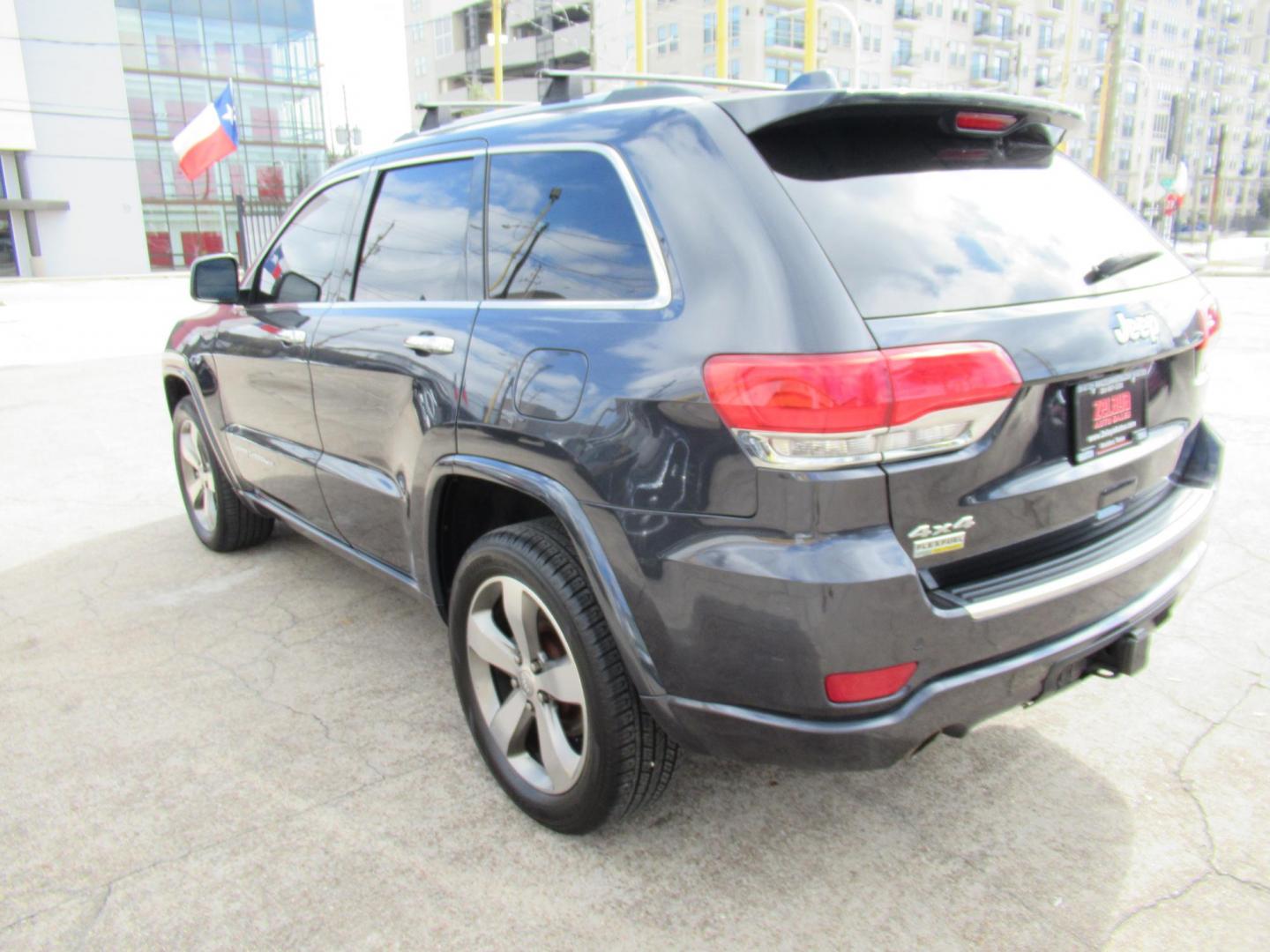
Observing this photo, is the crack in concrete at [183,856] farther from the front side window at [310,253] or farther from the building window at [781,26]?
the building window at [781,26]

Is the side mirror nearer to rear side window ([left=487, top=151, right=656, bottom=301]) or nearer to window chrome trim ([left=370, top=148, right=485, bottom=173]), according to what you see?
window chrome trim ([left=370, top=148, right=485, bottom=173])

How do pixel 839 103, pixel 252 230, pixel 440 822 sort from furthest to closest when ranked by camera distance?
1. pixel 252 230
2. pixel 440 822
3. pixel 839 103

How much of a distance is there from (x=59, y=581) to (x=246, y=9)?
50.5m

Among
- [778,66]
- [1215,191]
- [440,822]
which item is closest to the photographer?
[440,822]

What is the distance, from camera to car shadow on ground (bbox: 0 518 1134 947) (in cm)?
225

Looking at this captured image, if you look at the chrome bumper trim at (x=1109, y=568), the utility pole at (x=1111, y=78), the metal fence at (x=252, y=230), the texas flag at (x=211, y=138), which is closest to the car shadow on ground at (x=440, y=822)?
the chrome bumper trim at (x=1109, y=568)

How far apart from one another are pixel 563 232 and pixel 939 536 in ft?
3.86

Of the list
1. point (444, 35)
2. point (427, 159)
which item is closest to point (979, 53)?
point (444, 35)

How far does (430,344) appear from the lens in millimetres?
2658

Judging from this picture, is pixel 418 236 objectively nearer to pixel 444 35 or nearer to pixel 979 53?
pixel 444 35

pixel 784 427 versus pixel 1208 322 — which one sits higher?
pixel 1208 322

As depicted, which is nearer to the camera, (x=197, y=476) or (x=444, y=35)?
(x=197, y=476)

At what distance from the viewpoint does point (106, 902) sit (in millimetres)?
2295

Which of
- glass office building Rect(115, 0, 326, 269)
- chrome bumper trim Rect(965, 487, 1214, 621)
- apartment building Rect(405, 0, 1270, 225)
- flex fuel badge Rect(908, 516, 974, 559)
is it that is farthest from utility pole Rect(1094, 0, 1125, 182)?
glass office building Rect(115, 0, 326, 269)
